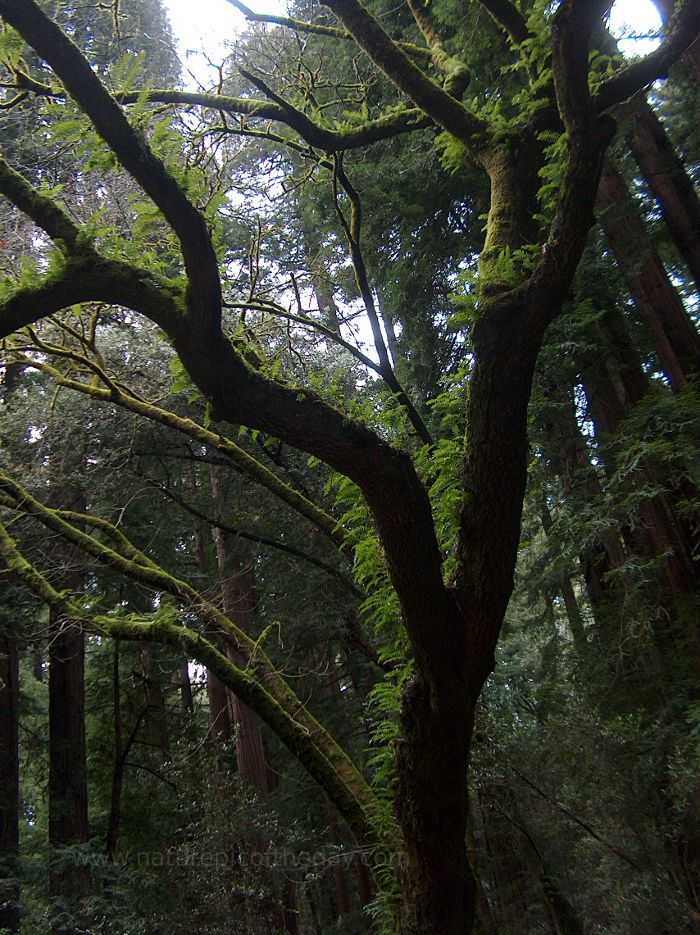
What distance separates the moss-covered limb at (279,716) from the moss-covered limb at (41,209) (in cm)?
290

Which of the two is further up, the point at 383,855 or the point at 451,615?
the point at 451,615

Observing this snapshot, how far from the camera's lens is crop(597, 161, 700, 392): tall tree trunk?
6977 mm

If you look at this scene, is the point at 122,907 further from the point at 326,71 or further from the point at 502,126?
the point at 326,71

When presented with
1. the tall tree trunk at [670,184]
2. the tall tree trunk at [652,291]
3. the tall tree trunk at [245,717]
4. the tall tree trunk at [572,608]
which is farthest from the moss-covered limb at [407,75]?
the tall tree trunk at [245,717]

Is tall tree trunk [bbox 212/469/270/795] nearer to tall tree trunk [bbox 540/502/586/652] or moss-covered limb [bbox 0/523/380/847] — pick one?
moss-covered limb [bbox 0/523/380/847]

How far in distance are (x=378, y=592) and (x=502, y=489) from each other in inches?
39.0

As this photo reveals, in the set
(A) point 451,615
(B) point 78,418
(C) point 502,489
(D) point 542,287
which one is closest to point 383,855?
(A) point 451,615

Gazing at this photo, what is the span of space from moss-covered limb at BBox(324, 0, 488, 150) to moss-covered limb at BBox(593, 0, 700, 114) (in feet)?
1.92

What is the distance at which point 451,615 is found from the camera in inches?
119

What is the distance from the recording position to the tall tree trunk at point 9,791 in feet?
23.2

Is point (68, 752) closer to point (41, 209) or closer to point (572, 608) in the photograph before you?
point (572, 608)

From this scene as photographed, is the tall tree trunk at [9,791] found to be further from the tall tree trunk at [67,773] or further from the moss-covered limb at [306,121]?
the moss-covered limb at [306,121]

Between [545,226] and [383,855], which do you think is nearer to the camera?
[545,226]

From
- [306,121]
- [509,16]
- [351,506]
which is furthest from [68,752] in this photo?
[509,16]
